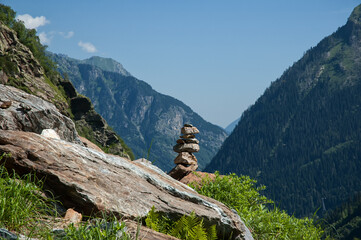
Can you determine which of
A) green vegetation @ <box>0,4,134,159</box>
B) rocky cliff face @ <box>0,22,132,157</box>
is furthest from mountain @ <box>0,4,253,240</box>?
green vegetation @ <box>0,4,134,159</box>

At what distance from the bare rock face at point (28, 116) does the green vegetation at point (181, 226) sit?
5526 mm

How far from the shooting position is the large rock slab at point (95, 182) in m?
8.02

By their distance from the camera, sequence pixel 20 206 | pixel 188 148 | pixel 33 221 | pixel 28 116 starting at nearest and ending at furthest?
pixel 20 206 → pixel 33 221 → pixel 28 116 → pixel 188 148

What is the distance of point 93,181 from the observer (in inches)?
339

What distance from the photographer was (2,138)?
8117mm

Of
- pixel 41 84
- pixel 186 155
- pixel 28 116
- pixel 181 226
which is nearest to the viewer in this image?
pixel 181 226

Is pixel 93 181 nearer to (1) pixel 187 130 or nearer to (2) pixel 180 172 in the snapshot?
(2) pixel 180 172

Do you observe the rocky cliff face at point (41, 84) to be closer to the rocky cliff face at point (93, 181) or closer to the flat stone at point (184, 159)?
the flat stone at point (184, 159)

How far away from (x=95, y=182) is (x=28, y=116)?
4576mm

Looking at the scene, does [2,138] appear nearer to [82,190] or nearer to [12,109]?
[82,190]

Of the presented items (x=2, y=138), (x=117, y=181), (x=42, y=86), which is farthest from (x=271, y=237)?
(x=42, y=86)

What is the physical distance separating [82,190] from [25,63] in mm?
112719

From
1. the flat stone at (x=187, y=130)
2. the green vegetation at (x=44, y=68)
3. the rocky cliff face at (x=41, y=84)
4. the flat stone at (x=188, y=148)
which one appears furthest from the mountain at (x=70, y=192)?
the green vegetation at (x=44, y=68)

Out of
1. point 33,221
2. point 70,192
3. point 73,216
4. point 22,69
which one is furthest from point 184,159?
point 22,69
